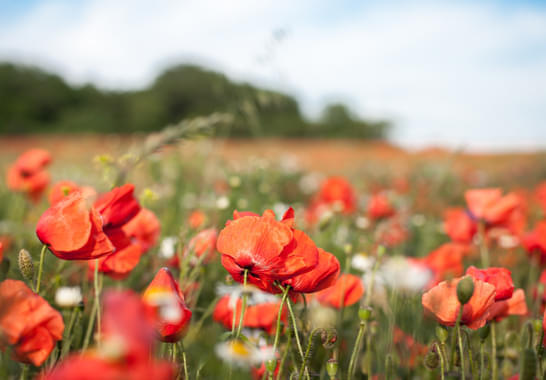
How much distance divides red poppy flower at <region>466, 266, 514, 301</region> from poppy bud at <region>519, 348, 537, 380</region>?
0.22 metres

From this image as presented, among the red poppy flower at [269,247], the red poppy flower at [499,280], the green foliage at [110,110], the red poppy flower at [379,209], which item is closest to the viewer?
the red poppy flower at [269,247]

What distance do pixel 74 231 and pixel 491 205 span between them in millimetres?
1322

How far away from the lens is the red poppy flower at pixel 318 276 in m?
0.70

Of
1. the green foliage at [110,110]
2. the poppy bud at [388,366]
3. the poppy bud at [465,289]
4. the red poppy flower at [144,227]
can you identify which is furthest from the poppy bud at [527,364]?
the green foliage at [110,110]

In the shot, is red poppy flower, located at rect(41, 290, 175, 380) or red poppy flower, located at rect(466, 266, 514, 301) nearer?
red poppy flower, located at rect(41, 290, 175, 380)

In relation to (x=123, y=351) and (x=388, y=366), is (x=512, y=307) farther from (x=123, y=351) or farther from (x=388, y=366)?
(x=123, y=351)

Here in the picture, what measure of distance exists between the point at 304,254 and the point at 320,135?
18.2 metres

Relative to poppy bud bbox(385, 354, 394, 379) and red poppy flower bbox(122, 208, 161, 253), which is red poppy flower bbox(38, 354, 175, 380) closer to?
poppy bud bbox(385, 354, 394, 379)

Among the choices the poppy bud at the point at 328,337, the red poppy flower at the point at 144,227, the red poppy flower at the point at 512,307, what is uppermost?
the red poppy flower at the point at 144,227

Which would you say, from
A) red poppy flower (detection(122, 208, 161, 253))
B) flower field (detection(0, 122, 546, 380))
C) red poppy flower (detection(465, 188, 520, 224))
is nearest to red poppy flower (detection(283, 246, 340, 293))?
flower field (detection(0, 122, 546, 380))

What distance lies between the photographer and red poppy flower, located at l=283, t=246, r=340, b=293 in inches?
27.5

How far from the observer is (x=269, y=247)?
0.66 metres

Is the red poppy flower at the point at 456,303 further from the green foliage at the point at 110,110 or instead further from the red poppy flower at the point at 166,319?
the green foliage at the point at 110,110

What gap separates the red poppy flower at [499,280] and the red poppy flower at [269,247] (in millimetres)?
334
